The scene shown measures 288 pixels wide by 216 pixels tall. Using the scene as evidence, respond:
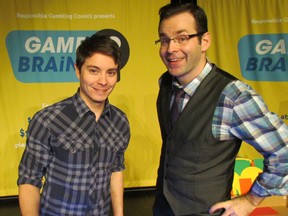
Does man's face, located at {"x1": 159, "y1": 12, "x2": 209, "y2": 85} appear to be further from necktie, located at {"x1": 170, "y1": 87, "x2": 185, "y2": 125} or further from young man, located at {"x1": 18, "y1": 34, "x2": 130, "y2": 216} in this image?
young man, located at {"x1": 18, "y1": 34, "x2": 130, "y2": 216}

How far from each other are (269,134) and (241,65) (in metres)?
2.66

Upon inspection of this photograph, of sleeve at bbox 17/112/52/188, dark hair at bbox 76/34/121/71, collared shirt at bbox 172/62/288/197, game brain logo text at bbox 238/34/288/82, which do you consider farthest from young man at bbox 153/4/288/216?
game brain logo text at bbox 238/34/288/82

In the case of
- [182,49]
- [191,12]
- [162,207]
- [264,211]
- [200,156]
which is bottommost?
[264,211]

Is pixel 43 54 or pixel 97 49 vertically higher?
pixel 43 54

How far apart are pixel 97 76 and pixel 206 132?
50 centimetres

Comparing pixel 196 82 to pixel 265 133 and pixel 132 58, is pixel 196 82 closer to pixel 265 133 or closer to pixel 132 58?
pixel 265 133

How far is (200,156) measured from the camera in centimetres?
121

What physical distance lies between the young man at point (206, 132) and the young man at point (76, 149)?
0.27 meters

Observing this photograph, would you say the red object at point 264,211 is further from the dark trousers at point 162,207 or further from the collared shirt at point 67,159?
the collared shirt at point 67,159

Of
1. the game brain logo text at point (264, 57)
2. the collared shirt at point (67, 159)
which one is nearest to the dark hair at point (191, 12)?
the collared shirt at point (67, 159)

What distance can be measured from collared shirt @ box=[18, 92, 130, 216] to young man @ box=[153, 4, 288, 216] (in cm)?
29

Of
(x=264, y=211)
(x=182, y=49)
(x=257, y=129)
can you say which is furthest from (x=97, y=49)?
(x=264, y=211)

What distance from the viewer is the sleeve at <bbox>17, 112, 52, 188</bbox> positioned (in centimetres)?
125

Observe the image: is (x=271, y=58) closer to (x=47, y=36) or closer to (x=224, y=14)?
(x=224, y=14)
